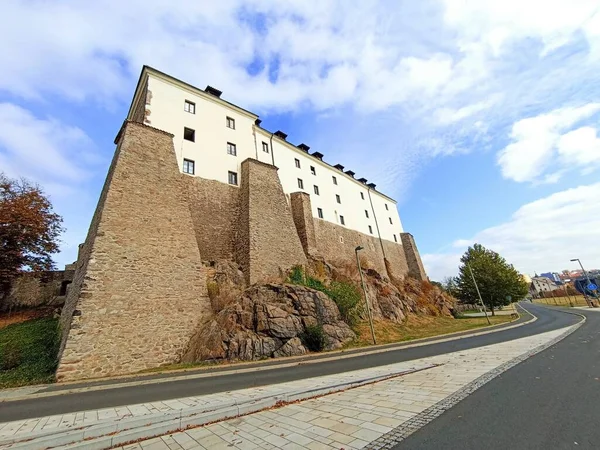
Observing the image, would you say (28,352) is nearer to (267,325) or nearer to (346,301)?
(267,325)

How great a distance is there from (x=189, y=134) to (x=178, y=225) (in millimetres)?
9128

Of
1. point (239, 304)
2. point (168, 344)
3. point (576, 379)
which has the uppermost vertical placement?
point (239, 304)

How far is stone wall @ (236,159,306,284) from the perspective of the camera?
21453mm

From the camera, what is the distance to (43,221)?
2033cm

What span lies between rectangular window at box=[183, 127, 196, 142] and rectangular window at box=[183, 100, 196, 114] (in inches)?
72.7

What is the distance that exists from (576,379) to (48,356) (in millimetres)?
19586

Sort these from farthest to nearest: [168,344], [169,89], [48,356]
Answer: [169,89] < [168,344] < [48,356]

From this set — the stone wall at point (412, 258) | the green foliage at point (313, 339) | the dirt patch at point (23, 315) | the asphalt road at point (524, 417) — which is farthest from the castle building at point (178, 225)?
the asphalt road at point (524, 417)

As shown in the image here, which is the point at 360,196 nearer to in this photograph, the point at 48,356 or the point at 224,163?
the point at 224,163

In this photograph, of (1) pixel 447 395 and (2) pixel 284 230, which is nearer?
(1) pixel 447 395

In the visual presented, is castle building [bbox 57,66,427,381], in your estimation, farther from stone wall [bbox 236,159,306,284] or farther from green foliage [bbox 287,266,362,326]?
green foliage [bbox 287,266,362,326]

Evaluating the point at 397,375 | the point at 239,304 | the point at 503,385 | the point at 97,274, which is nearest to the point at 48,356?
the point at 97,274

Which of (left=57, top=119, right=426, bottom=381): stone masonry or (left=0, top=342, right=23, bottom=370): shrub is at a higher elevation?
(left=57, top=119, right=426, bottom=381): stone masonry

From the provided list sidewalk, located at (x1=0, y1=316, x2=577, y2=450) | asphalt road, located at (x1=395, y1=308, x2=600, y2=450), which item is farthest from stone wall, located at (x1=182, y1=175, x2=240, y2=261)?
asphalt road, located at (x1=395, y1=308, x2=600, y2=450)
